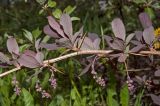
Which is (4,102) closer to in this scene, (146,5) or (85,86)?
(85,86)

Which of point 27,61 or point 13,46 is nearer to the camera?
point 27,61

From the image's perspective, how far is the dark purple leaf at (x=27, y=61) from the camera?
1304 millimetres

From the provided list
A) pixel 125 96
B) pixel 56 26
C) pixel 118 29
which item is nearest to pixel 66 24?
pixel 56 26

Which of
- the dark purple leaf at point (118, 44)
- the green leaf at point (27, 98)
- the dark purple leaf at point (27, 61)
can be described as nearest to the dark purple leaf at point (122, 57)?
the dark purple leaf at point (118, 44)

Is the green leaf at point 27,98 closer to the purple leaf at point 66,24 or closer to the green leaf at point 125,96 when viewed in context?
the green leaf at point 125,96

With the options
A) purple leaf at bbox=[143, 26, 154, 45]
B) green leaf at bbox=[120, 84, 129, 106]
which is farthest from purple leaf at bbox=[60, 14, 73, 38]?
green leaf at bbox=[120, 84, 129, 106]

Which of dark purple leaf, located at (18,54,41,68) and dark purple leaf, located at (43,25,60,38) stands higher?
dark purple leaf, located at (43,25,60,38)

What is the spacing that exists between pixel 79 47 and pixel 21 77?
3.15 feet

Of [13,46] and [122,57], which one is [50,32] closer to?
[13,46]

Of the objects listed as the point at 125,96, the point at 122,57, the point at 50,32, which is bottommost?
the point at 125,96

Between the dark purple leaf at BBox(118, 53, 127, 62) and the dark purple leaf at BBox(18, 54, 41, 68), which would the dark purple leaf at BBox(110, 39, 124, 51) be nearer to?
the dark purple leaf at BBox(118, 53, 127, 62)

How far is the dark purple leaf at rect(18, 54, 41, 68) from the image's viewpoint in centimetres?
130

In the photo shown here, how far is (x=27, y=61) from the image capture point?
1307mm

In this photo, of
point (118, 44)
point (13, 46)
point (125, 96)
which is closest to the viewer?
point (118, 44)
